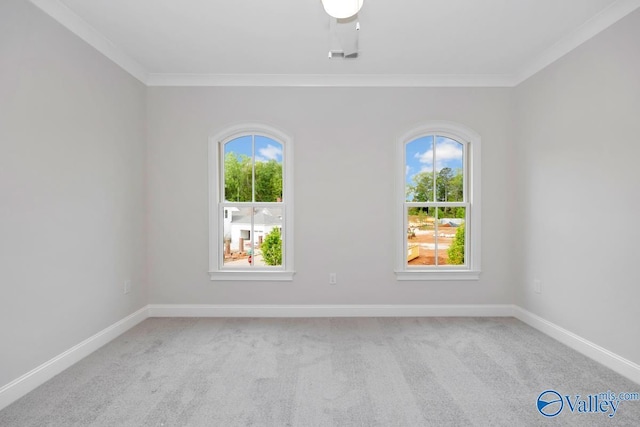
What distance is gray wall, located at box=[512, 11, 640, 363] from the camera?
251cm

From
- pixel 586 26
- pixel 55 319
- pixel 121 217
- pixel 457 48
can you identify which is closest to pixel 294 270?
pixel 121 217

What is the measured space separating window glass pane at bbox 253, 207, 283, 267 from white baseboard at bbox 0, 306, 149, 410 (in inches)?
58.6

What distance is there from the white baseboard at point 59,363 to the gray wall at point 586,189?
4.27 metres

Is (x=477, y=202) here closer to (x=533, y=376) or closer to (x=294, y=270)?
(x=533, y=376)

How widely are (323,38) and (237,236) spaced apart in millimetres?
2344

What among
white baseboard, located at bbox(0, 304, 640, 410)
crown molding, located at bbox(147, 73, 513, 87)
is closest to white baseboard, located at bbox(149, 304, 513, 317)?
white baseboard, located at bbox(0, 304, 640, 410)

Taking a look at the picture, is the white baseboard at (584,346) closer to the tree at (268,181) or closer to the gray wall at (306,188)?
the gray wall at (306,188)

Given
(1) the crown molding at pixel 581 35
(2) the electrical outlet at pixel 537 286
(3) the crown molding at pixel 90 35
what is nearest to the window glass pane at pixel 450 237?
(2) the electrical outlet at pixel 537 286

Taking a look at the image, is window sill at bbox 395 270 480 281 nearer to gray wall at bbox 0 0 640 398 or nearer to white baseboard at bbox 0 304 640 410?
gray wall at bbox 0 0 640 398

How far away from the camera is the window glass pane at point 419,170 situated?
4.03m

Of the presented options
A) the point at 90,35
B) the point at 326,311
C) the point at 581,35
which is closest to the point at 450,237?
the point at 326,311

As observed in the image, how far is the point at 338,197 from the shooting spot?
394cm

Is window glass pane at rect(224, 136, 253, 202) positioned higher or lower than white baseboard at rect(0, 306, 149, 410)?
higher

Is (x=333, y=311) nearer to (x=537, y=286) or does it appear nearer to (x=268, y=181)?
(x=268, y=181)
